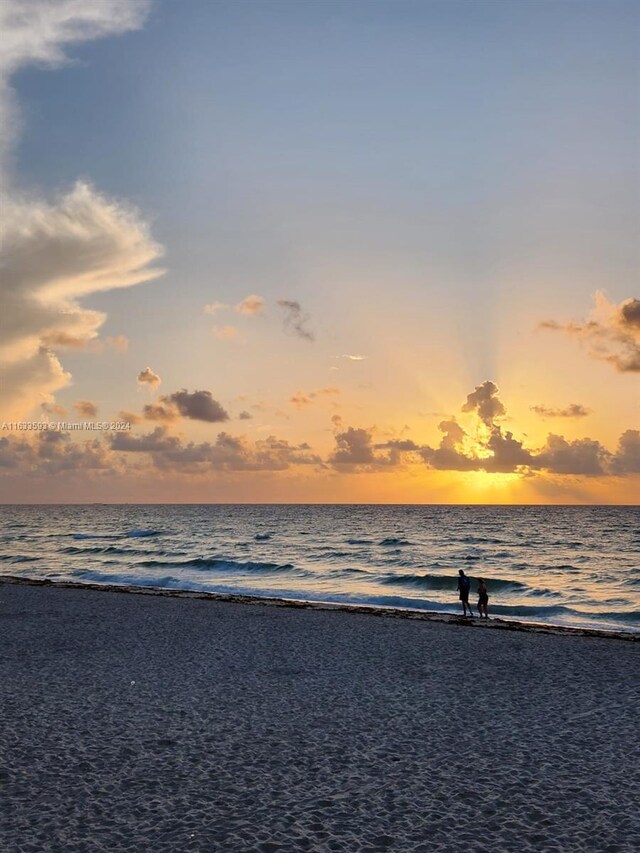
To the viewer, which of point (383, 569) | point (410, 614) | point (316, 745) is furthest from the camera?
point (383, 569)

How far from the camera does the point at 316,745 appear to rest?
38.7 feet

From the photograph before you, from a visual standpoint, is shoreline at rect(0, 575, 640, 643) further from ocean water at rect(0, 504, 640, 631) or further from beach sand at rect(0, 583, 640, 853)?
ocean water at rect(0, 504, 640, 631)

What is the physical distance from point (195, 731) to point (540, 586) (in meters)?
37.2

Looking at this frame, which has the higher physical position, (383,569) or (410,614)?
(410,614)

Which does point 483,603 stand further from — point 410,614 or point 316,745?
point 316,745

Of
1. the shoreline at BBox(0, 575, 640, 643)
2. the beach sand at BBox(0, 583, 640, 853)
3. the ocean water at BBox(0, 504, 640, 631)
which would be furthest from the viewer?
the ocean water at BBox(0, 504, 640, 631)

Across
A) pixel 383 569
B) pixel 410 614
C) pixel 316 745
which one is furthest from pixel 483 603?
pixel 383 569

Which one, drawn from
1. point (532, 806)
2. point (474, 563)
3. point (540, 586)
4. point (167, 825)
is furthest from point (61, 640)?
point (474, 563)

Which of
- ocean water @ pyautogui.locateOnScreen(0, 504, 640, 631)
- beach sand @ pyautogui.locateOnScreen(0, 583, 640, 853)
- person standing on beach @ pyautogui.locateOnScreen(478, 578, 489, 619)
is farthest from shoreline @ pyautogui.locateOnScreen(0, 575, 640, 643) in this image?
ocean water @ pyautogui.locateOnScreen(0, 504, 640, 631)

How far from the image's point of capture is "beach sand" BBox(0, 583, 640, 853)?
8609 mm

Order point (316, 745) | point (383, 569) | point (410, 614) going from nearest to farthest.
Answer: point (316, 745), point (410, 614), point (383, 569)

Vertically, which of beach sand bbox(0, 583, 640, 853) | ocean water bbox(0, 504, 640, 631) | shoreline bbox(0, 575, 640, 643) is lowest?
ocean water bbox(0, 504, 640, 631)

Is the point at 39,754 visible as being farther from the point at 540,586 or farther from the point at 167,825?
the point at 540,586

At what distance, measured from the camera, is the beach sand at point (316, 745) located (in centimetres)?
861
